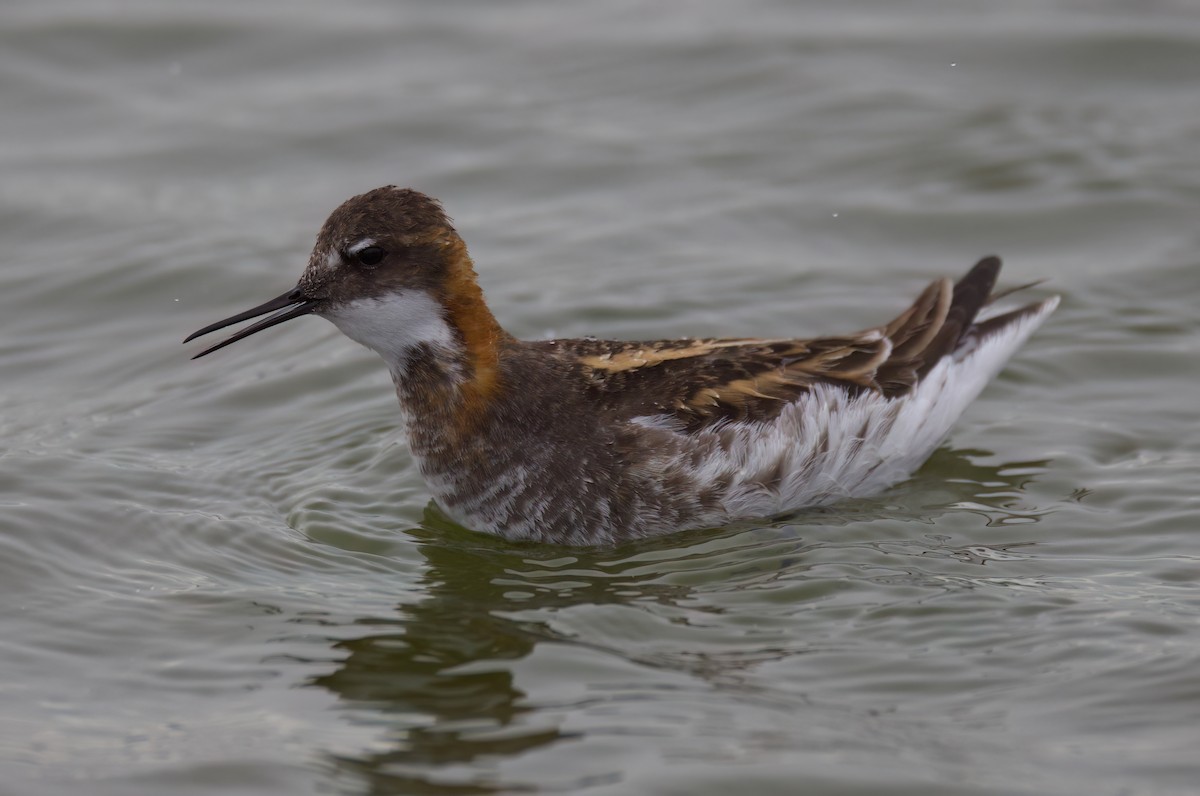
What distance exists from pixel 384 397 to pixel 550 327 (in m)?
1.26

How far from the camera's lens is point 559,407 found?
25.7 feet

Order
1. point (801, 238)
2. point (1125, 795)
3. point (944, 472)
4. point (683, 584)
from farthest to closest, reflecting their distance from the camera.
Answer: point (801, 238)
point (944, 472)
point (683, 584)
point (1125, 795)

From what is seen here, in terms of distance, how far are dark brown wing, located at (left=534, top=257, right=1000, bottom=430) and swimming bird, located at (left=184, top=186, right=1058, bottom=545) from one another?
0.03 feet

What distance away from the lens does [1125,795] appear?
5586 millimetres

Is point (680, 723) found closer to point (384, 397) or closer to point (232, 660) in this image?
point (232, 660)

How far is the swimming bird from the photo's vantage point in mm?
7562

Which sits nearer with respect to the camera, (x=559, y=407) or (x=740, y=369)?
(x=559, y=407)

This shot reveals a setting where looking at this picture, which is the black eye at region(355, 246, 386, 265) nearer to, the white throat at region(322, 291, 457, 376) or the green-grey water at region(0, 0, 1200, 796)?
the white throat at region(322, 291, 457, 376)

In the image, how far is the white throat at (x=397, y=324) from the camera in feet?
24.8

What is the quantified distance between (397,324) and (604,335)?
272 centimetres

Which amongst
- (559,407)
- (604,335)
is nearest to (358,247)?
(559,407)

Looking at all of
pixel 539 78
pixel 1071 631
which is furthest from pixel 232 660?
pixel 539 78

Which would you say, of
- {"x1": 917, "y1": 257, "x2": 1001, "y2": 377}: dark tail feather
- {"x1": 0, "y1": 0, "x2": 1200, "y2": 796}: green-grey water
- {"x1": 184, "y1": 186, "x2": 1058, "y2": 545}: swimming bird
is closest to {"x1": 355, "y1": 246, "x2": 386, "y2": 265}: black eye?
{"x1": 184, "y1": 186, "x2": 1058, "y2": 545}: swimming bird

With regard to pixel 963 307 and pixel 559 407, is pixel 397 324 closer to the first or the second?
pixel 559 407
